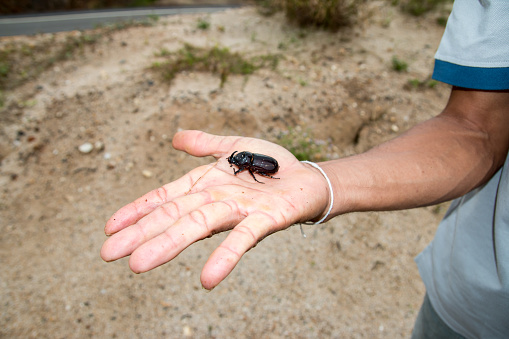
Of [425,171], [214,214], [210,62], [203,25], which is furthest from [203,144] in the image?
[203,25]

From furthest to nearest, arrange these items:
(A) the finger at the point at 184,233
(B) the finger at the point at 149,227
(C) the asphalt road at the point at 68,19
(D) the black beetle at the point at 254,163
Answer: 1. (C) the asphalt road at the point at 68,19
2. (D) the black beetle at the point at 254,163
3. (B) the finger at the point at 149,227
4. (A) the finger at the point at 184,233

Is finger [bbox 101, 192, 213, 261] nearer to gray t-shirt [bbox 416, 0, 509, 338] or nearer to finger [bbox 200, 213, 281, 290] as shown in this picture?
finger [bbox 200, 213, 281, 290]

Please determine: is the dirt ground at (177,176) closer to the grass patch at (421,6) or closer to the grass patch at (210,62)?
the grass patch at (210,62)

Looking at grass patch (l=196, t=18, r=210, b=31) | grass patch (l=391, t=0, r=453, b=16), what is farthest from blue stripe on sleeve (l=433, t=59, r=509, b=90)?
grass patch (l=391, t=0, r=453, b=16)

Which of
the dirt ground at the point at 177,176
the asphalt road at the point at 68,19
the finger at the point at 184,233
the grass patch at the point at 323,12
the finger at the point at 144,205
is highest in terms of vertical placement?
the grass patch at the point at 323,12

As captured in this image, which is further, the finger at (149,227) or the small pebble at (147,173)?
the small pebble at (147,173)

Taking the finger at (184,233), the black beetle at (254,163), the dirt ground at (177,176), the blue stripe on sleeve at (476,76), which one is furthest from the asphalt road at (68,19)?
the blue stripe on sleeve at (476,76)

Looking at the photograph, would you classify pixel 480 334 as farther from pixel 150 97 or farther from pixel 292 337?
pixel 150 97


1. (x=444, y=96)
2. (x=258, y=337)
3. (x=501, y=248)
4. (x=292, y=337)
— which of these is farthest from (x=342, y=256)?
(x=444, y=96)
